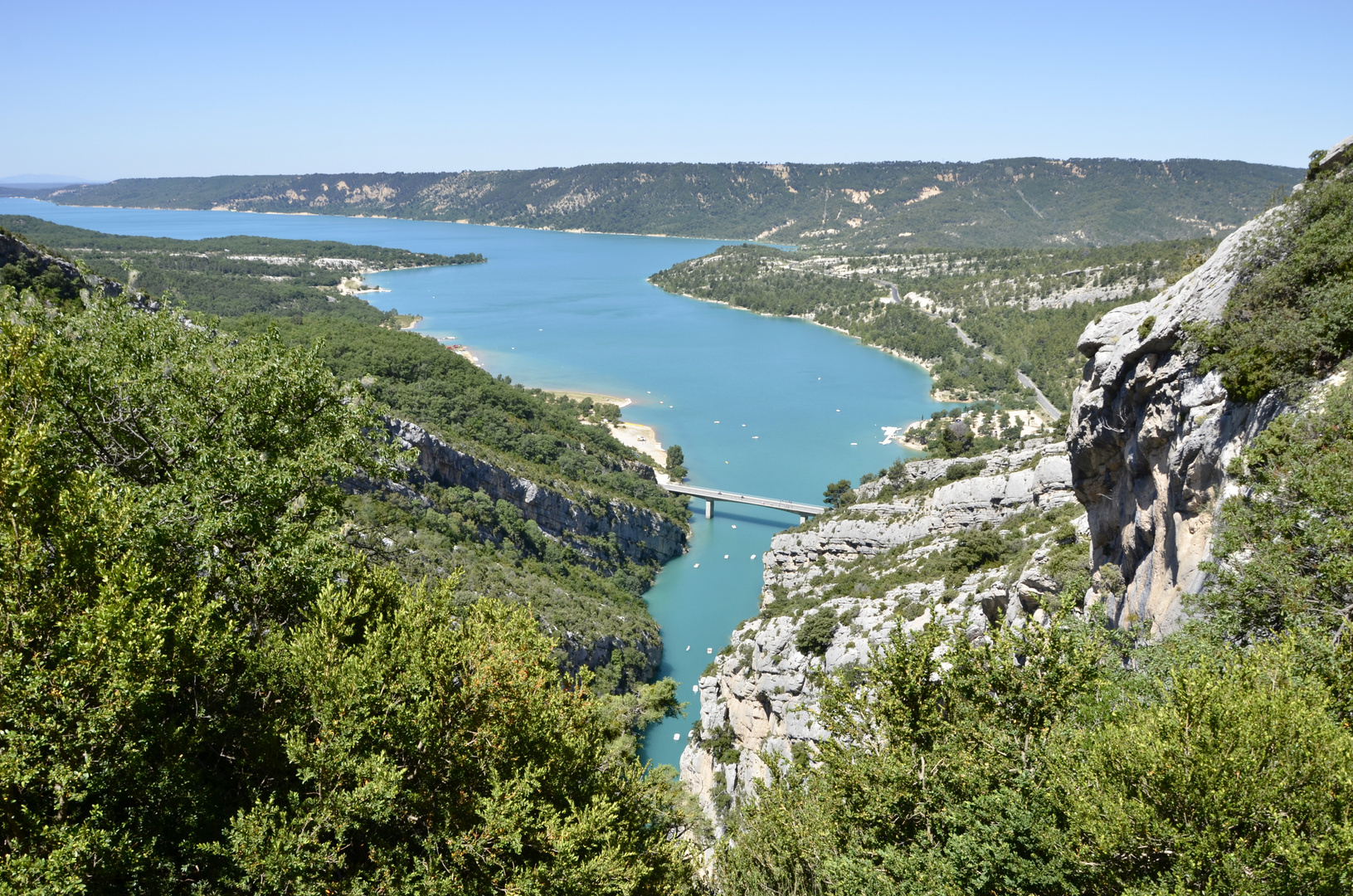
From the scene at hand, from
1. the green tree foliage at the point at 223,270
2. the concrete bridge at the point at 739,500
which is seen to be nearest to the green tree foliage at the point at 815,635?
the concrete bridge at the point at 739,500

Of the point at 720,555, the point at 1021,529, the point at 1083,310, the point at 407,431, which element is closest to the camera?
the point at 1021,529

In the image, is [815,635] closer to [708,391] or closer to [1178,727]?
[1178,727]

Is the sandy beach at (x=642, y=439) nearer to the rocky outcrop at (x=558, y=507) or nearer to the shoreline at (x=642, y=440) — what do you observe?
the shoreline at (x=642, y=440)

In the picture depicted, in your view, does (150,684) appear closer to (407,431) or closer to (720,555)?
(407,431)

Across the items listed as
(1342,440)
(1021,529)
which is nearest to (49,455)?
(1342,440)

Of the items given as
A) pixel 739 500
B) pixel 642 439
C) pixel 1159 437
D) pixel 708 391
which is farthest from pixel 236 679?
pixel 708 391

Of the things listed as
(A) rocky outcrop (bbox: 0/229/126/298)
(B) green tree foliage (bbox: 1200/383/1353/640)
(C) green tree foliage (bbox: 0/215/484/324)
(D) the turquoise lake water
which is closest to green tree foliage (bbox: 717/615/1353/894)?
(B) green tree foliage (bbox: 1200/383/1353/640)

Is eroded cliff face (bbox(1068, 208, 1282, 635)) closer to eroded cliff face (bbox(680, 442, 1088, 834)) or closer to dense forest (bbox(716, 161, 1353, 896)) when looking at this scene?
dense forest (bbox(716, 161, 1353, 896))
